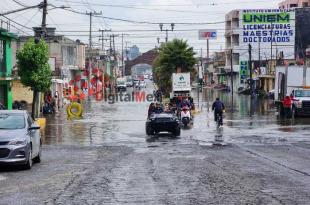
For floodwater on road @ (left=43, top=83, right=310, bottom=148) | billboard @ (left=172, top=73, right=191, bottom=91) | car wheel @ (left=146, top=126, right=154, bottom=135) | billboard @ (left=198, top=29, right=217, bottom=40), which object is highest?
billboard @ (left=198, top=29, right=217, bottom=40)

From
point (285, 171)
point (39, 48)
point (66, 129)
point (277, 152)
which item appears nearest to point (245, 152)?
point (277, 152)

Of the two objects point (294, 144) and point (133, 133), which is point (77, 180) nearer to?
point (294, 144)

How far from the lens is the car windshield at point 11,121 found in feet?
60.2

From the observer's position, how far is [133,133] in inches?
1353

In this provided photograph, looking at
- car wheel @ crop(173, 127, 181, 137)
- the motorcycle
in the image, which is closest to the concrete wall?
the motorcycle

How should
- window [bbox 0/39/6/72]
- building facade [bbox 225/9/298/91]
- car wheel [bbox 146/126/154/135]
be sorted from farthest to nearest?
building facade [bbox 225/9/298/91]
window [bbox 0/39/6/72]
car wheel [bbox 146/126/154/135]

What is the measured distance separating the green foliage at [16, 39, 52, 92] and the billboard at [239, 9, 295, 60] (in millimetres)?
71420

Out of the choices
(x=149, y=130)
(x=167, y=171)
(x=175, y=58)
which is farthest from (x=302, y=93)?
(x=175, y=58)

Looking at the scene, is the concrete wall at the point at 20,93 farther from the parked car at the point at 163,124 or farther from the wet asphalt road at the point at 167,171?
the parked car at the point at 163,124

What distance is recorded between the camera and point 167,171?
16797mm

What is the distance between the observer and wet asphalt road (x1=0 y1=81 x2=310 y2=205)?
496 inches

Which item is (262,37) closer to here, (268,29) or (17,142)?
(268,29)

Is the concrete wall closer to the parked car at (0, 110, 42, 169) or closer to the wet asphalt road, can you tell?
the wet asphalt road

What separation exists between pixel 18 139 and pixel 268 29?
10120 centimetres
